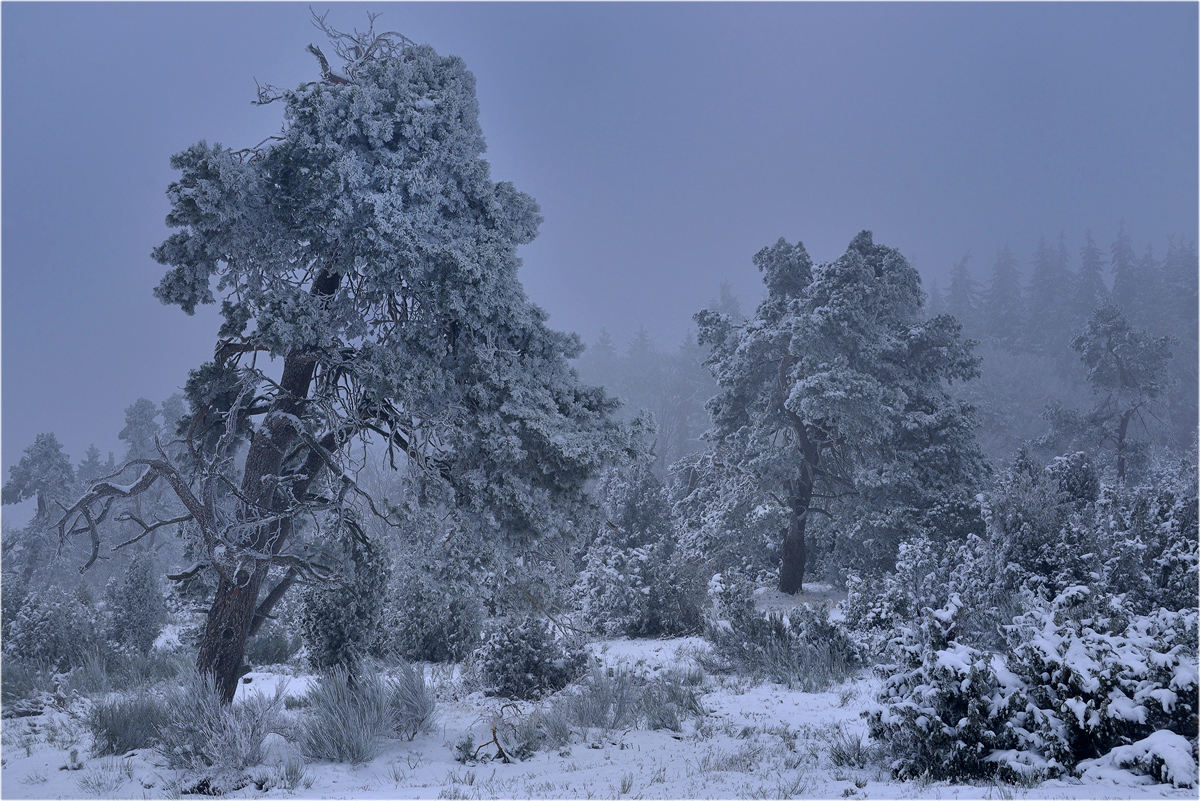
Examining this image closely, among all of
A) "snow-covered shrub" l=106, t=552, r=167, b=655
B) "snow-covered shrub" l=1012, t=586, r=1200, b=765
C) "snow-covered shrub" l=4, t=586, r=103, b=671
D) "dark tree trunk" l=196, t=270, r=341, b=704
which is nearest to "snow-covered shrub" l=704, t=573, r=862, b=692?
"snow-covered shrub" l=1012, t=586, r=1200, b=765

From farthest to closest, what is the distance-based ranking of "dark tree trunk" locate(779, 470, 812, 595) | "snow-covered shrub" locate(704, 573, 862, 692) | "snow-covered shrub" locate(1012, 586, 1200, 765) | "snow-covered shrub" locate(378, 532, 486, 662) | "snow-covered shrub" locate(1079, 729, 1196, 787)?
"dark tree trunk" locate(779, 470, 812, 595) → "snow-covered shrub" locate(378, 532, 486, 662) → "snow-covered shrub" locate(704, 573, 862, 692) → "snow-covered shrub" locate(1012, 586, 1200, 765) → "snow-covered shrub" locate(1079, 729, 1196, 787)

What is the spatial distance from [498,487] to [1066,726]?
5.57 meters

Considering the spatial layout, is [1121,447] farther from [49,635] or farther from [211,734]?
[49,635]

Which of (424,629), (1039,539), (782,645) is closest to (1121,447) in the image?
(1039,539)

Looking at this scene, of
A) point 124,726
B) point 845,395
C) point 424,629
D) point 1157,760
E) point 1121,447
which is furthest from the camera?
point 1121,447

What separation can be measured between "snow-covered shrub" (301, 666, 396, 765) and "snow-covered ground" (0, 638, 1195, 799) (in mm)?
162

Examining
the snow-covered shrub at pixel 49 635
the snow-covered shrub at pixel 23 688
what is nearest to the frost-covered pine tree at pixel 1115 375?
the snow-covered shrub at pixel 23 688

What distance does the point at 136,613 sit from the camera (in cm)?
1691

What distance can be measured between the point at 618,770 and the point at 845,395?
39.6 feet

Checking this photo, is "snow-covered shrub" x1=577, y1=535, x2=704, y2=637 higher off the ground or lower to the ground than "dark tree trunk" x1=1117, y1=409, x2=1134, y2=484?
lower

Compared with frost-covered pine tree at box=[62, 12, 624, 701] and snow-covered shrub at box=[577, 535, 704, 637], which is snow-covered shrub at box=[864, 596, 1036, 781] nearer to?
frost-covered pine tree at box=[62, 12, 624, 701]

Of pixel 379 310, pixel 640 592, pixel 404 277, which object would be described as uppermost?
pixel 404 277

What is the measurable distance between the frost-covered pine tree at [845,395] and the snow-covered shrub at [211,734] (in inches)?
531

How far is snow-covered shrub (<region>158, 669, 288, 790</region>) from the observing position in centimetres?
607
